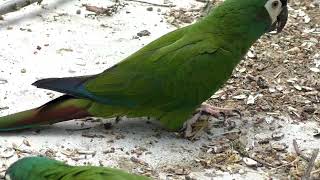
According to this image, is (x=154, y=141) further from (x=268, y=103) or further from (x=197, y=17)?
(x=197, y=17)

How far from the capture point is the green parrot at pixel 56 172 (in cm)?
183

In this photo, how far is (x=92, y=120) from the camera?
103 inches

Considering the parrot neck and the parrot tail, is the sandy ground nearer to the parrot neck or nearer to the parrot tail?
the parrot tail

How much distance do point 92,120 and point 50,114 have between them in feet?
0.64

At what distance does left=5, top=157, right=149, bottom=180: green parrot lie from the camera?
1827 mm

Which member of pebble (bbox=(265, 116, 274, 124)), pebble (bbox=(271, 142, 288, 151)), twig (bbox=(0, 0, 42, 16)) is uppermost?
twig (bbox=(0, 0, 42, 16))

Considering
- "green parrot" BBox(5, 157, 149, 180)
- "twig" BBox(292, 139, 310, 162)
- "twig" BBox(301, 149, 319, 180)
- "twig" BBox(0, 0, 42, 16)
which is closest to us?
"green parrot" BBox(5, 157, 149, 180)

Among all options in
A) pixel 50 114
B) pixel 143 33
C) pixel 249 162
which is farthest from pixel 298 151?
pixel 143 33

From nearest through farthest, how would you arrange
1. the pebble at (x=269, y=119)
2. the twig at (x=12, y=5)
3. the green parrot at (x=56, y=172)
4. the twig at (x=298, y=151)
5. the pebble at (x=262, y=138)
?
→ the green parrot at (x=56, y=172) < the twig at (x=298, y=151) < the pebble at (x=262, y=138) < the pebble at (x=269, y=119) < the twig at (x=12, y=5)

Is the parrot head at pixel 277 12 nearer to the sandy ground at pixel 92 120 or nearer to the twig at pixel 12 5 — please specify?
the sandy ground at pixel 92 120

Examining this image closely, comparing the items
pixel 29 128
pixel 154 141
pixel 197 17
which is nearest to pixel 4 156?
pixel 29 128

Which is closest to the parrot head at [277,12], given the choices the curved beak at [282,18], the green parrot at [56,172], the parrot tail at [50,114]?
the curved beak at [282,18]

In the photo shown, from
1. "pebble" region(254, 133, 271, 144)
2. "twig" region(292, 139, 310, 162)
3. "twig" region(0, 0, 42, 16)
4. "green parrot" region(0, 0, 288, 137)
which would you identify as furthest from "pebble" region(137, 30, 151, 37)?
"twig" region(292, 139, 310, 162)

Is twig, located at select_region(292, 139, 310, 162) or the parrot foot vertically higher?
the parrot foot
